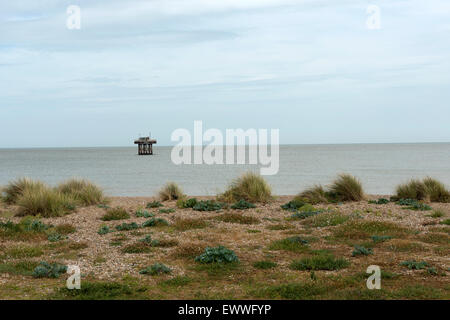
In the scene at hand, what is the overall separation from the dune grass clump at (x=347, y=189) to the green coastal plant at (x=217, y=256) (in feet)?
29.5

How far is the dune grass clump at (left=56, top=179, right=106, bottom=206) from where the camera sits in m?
16.0

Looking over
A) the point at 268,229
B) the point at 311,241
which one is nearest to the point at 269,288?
the point at 311,241

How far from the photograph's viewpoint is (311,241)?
31.2ft

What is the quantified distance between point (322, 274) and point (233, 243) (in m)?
2.71

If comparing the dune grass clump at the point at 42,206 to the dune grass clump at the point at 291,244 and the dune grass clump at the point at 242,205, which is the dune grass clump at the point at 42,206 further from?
the dune grass clump at the point at 291,244

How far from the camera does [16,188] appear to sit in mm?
16891

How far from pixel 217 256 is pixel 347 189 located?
371 inches

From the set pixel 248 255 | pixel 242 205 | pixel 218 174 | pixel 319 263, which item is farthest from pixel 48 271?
pixel 218 174

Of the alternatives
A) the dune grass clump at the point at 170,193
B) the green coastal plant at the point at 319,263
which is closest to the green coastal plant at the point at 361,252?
the green coastal plant at the point at 319,263

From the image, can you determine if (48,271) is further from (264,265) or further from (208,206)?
(208,206)

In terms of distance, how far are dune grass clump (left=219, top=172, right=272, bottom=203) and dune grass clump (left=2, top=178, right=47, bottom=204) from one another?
669cm

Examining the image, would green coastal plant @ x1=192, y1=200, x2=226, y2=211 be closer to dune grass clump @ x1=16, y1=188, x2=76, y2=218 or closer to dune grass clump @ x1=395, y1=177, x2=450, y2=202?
dune grass clump @ x1=16, y1=188, x2=76, y2=218

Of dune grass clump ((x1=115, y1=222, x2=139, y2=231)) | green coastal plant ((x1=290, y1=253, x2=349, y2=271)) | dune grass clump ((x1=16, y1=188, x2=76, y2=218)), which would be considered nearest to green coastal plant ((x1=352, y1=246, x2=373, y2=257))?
green coastal plant ((x1=290, y1=253, x2=349, y2=271))

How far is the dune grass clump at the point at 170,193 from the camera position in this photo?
17.4m
